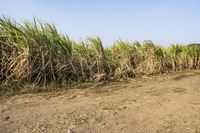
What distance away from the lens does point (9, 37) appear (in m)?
6.68

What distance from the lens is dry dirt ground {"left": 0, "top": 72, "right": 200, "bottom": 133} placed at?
3.62 metres

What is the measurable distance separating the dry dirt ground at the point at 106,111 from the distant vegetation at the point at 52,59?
96 centimetres

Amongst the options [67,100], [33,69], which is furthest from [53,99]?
[33,69]

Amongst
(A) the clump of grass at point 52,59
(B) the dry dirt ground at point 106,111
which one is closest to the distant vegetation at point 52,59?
(A) the clump of grass at point 52,59

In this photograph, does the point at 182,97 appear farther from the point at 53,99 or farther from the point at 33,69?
the point at 33,69

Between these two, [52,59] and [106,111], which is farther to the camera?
[52,59]

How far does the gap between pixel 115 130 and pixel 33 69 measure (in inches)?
124

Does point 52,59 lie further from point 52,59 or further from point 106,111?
point 106,111

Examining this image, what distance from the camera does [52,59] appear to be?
6.71m

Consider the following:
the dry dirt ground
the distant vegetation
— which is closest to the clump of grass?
the distant vegetation

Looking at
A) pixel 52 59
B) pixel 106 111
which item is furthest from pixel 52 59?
pixel 106 111

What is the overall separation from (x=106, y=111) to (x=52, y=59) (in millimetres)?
2717

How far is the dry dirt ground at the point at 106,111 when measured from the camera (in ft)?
11.9

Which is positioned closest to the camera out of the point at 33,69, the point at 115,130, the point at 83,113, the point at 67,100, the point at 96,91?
the point at 115,130
